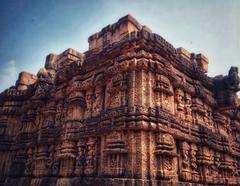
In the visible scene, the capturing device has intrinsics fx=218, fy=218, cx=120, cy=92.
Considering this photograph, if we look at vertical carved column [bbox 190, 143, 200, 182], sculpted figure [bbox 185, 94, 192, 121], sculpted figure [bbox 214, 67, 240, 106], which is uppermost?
sculpted figure [bbox 214, 67, 240, 106]

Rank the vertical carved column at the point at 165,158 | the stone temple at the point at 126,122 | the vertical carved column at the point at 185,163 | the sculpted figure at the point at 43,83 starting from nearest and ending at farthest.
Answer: the vertical carved column at the point at 165,158
the stone temple at the point at 126,122
the vertical carved column at the point at 185,163
the sculpted figure at the point at 43,83

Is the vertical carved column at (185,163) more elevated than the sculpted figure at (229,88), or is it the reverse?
the sculpted figure at (229,88)

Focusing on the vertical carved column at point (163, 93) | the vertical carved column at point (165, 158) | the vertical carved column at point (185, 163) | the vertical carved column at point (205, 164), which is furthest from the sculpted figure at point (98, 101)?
the vertical carved column at point (205, 164)

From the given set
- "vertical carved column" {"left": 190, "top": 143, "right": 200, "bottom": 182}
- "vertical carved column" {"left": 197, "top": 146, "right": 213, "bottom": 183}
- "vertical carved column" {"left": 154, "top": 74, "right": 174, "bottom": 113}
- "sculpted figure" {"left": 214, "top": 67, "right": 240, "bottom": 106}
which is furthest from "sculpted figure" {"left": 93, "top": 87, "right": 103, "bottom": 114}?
"sculpted figure" {"left": 214, "top": 67, "right": 240, "bottom": 106}

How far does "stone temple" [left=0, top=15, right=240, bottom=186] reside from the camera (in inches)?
189

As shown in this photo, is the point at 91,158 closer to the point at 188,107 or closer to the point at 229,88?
the point at 188,107

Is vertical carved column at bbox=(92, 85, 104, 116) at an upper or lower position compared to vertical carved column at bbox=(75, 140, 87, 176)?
upper

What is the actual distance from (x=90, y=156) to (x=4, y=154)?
5.01 metres

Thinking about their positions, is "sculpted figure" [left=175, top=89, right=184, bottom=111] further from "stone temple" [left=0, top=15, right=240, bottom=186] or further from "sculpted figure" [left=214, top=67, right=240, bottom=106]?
"sculpted figure" [left=214, top=67, right=240, bottom=106]

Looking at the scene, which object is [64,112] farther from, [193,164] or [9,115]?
[193,164]

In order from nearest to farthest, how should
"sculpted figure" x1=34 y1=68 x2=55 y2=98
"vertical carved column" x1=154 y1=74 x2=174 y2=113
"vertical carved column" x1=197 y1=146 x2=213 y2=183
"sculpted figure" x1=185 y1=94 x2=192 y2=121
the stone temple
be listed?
the stone temple
"vertical carved column" x1=154 y1=74 x2=174 y2=113
"vertical carved column" x1=197 y1=146 x2=213 y2=183
"sculpted figure" x1=185 y1=94 x2=192 y2=121
"sculpted figure" x1=34 y1=68 x2=55 y2=98

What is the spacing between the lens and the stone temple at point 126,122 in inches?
189

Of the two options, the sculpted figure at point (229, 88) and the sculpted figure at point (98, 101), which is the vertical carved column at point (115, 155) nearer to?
the sculpted figure at point (98, 101)

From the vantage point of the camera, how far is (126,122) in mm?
4910
